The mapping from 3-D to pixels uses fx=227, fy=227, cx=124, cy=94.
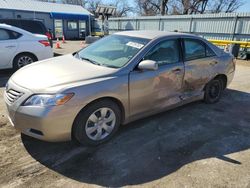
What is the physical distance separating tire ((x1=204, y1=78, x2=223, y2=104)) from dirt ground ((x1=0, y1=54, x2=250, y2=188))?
0.92m

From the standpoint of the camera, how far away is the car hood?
9.49 ft

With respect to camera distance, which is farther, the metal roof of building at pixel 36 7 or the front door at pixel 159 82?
the metal roof of building at pixel 36 7

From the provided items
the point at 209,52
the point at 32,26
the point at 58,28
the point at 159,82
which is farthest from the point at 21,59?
the point at 58,28

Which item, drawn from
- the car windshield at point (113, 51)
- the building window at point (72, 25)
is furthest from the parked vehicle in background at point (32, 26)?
the building window at point (72, 25)

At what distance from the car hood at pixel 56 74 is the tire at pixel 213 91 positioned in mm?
2560

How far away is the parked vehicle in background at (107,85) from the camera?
277 centimetres

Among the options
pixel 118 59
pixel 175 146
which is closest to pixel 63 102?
pixel 118 59

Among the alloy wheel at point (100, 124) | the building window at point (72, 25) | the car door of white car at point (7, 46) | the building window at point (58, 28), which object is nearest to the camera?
the alloy wheel at point (100, 124)

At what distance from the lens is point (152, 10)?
41938mm

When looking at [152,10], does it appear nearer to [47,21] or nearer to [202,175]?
[47,21]

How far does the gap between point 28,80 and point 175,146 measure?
2.27 meters

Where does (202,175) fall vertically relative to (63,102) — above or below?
below

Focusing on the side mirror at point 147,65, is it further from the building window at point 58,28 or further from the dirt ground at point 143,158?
the building window at point 58,28

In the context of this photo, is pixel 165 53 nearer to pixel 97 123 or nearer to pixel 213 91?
pixel 97 123
